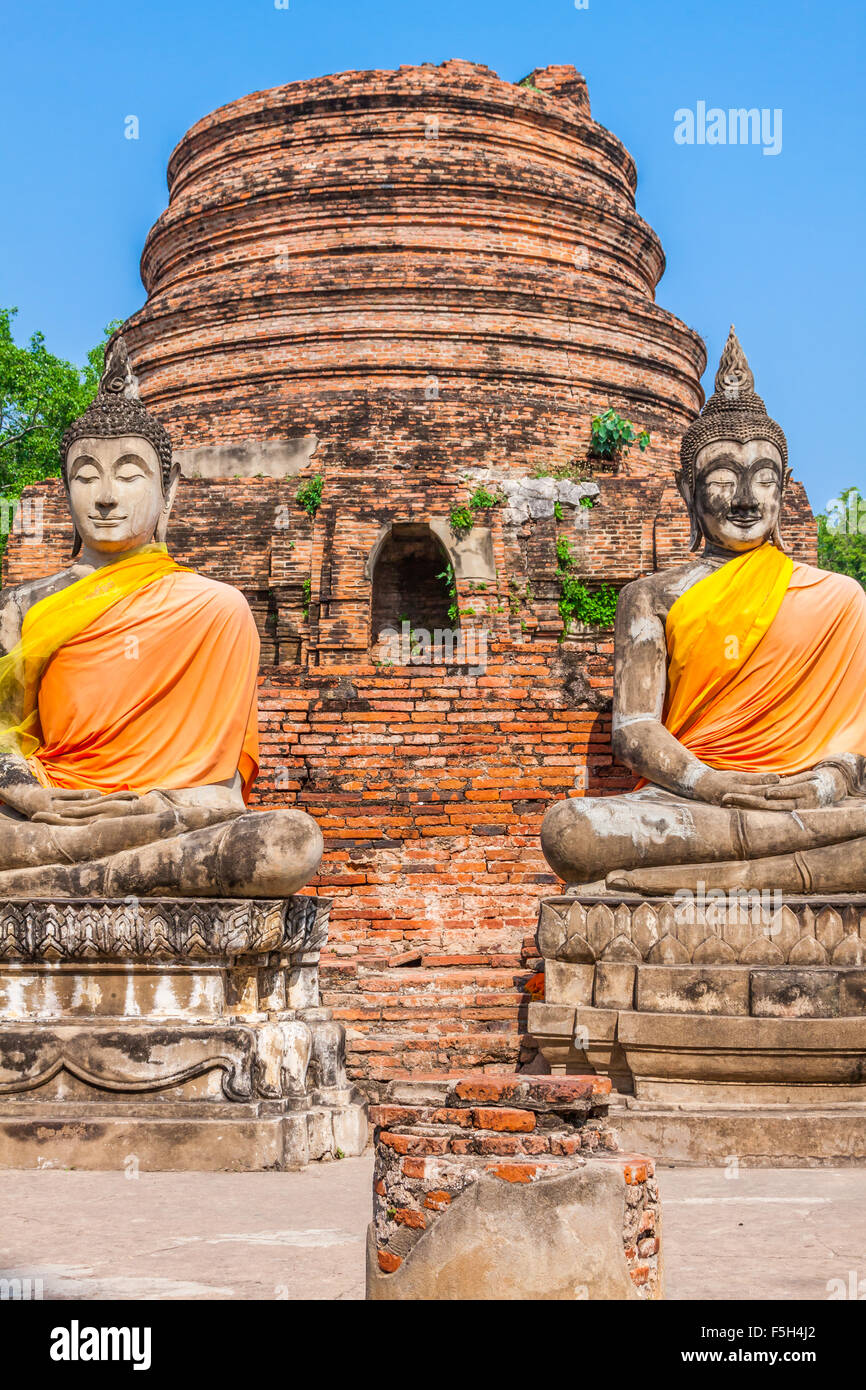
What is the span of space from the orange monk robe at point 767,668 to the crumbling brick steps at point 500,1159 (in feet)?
12.5

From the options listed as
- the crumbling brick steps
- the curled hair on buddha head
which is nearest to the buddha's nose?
the curled hair on buddha head

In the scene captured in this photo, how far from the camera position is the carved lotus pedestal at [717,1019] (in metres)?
5.10

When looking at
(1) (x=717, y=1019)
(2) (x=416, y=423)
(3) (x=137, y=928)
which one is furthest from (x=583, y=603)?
(3) (x=137, y=928)

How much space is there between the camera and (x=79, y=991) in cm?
509

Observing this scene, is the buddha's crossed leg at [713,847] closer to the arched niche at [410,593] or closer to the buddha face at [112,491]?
the buddha face at [112,491]

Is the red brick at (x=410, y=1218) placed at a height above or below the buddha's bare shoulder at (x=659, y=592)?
below

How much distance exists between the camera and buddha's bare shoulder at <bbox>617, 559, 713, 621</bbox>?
22.0ft

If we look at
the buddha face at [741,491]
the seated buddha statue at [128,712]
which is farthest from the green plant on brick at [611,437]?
the seated buddha statue at [128,712]

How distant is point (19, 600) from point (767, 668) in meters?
3.23

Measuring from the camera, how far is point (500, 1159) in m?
2.55

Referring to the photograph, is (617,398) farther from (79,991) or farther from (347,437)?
(79,991)

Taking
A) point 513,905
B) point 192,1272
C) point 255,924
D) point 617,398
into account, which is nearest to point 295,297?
point 617,398

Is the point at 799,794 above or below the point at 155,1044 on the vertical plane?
above

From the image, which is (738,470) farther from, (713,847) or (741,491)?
(713,847)
